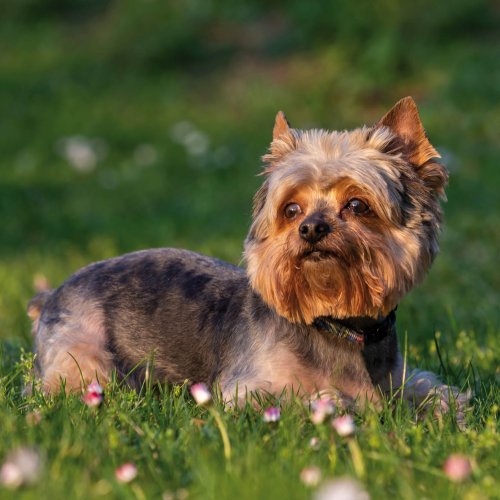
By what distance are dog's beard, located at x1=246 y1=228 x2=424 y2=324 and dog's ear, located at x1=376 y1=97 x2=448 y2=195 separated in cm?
54

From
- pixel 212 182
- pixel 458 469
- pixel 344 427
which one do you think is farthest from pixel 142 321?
pixel 212 182

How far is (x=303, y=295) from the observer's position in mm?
4926

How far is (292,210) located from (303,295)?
0.45m

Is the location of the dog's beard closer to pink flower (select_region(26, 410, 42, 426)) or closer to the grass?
the grass

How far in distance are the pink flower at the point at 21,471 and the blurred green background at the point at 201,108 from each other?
16.4 ft

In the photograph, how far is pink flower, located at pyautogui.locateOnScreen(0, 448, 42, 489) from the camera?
3152 millimetres

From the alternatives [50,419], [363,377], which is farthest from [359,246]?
[50,419]

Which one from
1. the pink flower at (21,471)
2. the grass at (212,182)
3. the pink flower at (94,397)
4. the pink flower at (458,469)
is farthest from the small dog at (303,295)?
the pink flower at (21,471)

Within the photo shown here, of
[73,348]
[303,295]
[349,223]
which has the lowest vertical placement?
[73,348]

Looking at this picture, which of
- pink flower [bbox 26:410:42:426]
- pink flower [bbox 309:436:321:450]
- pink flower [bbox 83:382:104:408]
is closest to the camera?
pink flower [bbox 309:436:321:450]

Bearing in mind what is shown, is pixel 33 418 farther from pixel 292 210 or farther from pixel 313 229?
pixel 292 210

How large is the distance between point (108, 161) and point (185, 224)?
428cm

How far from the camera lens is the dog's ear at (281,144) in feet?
17.5

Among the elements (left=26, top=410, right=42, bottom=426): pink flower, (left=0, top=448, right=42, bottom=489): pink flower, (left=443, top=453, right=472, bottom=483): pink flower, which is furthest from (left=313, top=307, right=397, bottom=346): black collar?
(left=0, top=448, right=42, bottom=489): pink flower
